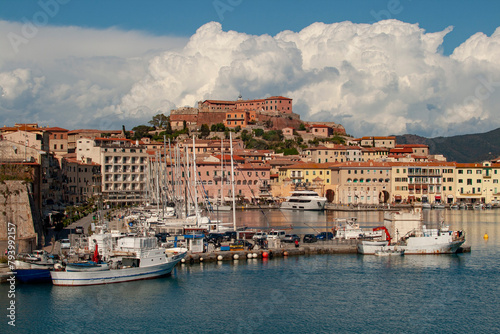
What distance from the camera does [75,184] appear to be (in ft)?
247

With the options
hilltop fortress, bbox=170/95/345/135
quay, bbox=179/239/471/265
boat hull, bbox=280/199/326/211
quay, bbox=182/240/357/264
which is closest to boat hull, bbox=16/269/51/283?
quay, bbox=179/239/471/265

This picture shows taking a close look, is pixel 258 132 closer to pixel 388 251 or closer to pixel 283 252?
pixel 388 251

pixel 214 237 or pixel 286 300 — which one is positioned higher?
pixel 214 237

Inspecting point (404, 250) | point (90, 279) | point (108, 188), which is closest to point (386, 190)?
point (108, 188)

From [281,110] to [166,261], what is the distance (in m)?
107

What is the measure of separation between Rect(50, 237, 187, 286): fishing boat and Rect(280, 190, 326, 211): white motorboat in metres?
48.6

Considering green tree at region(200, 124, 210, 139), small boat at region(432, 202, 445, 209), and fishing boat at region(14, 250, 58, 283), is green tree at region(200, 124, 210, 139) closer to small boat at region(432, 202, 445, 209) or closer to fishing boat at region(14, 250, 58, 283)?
small boat at region(432, 202, 445, 209)

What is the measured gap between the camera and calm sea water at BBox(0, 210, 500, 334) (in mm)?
24906

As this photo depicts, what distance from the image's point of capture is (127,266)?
1243 inches

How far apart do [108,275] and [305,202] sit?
5231 centimetres

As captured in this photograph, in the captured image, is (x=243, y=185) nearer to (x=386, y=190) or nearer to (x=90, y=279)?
(x=386, y=190)

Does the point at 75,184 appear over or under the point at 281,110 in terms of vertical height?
under

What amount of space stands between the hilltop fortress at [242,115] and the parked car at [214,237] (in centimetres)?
8557

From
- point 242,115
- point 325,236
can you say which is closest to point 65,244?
point 325,236
